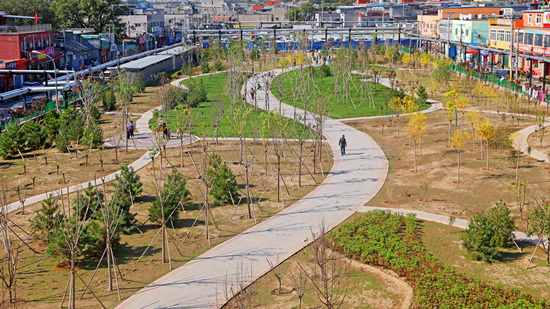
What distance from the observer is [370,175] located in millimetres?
31172

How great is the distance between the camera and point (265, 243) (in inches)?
882

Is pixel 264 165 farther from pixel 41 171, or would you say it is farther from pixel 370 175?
pixel 41 171

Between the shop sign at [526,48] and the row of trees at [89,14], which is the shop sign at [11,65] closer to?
the row of trees at [89,14]

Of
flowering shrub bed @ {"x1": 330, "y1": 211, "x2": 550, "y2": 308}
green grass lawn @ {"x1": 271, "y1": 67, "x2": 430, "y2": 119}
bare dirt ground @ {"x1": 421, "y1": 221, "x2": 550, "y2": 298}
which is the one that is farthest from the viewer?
green grass lawn @ {"x1": 271, "y1": 67, "x2": 430, "y2": 119}

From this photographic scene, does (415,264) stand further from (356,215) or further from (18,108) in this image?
(18,108)

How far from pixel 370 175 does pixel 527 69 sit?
150 ft

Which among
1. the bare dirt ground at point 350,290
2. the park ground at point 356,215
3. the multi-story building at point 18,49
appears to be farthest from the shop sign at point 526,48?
the bare dirt ground at point 350,290

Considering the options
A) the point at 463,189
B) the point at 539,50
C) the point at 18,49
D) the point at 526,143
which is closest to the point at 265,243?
the point at 463,189

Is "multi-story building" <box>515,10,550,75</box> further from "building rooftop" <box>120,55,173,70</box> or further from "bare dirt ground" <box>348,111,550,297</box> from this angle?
"building rooftop" <box>120,55,173,70</box>

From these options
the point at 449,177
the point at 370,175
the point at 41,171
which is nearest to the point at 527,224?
the point at 449,177

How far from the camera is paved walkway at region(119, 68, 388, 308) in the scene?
18.4 meters

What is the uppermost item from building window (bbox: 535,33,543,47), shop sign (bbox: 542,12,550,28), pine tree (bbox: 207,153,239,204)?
shop sign (bbox: 542,12,550,28)

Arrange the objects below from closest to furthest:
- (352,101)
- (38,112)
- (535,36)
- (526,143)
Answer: (526,143) < (38,112) < (352,101) < (535,36)

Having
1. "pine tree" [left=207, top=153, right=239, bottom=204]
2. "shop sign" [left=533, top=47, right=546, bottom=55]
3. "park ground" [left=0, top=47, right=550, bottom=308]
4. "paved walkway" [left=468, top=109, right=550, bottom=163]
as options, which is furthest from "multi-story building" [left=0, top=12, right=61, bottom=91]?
"shop sign" [left=533, top=47, right=546, bottom=55]
